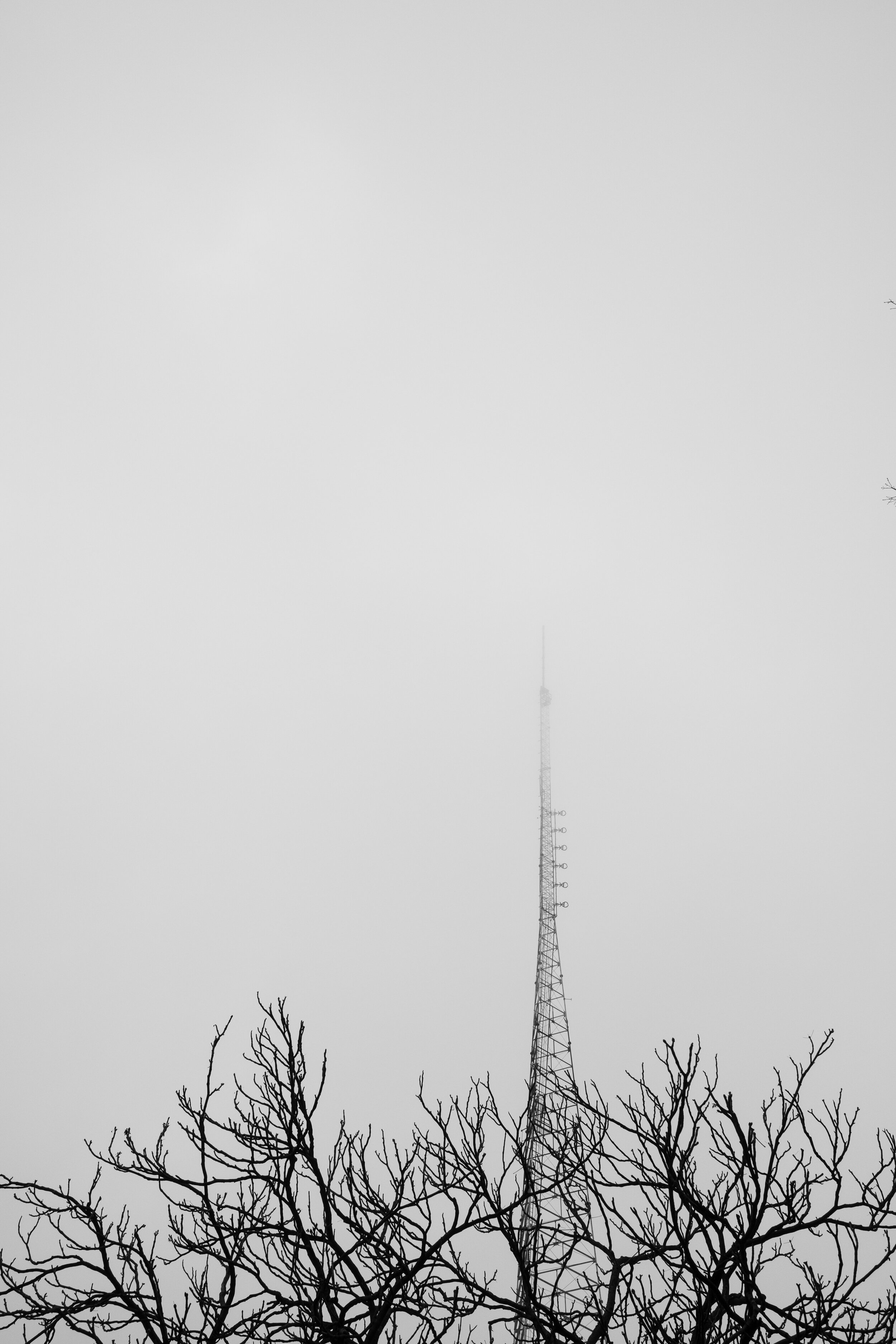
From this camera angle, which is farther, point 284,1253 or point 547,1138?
point 547,1138

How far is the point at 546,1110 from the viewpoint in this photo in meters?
11.7

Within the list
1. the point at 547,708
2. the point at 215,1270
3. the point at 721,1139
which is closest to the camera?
the point at 721,1139

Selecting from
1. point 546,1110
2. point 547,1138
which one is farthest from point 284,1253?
point 547,1138

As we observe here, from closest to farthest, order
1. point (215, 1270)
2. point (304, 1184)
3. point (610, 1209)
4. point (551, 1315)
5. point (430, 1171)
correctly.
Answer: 1. point (551, 1315)
2. point (610, 1209)
3. point (430, 1171)
4. point (304, 1184)
5. point (215, 1270)

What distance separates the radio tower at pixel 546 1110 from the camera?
858cm

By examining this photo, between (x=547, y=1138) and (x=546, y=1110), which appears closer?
(x=546, y=1110)

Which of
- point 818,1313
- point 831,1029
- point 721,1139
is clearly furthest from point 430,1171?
point 831,1029

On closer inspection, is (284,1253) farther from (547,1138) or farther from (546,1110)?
(547,1138)

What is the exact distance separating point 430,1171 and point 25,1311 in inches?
147

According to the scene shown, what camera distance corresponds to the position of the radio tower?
8.58m

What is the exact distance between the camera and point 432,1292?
7949mm

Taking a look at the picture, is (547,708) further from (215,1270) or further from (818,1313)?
(818,1313)

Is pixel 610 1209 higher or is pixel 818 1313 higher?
pixel 610 1209

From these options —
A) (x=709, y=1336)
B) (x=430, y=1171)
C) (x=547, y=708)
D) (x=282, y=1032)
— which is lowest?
(x=709, y=1336)
